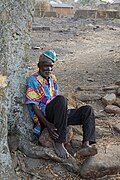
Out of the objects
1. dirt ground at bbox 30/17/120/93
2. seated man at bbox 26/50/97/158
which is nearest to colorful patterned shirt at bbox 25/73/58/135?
seated man at bbox 26/50/97/158

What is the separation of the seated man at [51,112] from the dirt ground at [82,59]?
31cm

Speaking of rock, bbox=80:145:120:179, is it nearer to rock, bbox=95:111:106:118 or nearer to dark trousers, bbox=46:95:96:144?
dark trousers, bbox=46:95:96:144

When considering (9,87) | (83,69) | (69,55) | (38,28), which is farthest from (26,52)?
(38,28)

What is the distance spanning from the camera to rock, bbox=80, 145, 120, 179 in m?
2.95

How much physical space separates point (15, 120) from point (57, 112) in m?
0.45

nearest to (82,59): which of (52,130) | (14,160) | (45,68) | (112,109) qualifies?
(112,109)

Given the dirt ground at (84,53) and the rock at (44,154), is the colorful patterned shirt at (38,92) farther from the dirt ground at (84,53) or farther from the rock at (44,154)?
the dirt ground at (84,53)

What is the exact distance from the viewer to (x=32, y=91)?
3076 mm

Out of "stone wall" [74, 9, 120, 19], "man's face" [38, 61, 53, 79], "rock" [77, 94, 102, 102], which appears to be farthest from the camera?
"stone wall" [74, 9, 120, 19]

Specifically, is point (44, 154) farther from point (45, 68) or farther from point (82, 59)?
point (82, 59)

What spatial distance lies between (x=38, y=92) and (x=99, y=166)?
895mm

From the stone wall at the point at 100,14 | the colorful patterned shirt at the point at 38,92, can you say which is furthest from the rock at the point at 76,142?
the stone wall at the point at 100,14

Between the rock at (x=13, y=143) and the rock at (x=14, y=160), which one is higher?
the rock at (x=13, y=143)

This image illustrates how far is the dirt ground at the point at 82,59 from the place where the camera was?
Answer: 15.5 feet
